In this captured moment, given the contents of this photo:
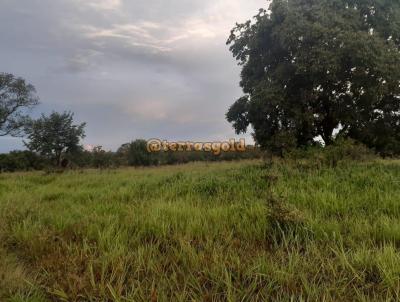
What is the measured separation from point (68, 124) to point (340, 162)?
4230 centimetres

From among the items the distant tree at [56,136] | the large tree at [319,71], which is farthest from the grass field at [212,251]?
the distant tree at [56,136]

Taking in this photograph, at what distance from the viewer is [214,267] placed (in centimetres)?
386

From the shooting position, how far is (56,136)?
48344mm

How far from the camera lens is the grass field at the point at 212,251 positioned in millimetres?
3584

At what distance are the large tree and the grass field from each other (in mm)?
14953

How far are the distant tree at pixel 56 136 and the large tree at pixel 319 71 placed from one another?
28.7m

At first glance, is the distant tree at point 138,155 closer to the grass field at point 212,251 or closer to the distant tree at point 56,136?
the distant tree at point 56,136

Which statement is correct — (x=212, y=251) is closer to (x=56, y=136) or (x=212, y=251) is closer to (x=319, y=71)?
(x=319, y=71)

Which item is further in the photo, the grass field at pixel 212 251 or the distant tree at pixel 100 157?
the distant tree at pixel 100 157

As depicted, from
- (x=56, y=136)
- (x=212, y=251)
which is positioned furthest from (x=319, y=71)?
(x=56, y=136)

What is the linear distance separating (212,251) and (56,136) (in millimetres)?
47522

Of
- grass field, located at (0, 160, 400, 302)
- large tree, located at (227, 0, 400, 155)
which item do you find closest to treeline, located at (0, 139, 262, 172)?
large tree, located at (227, 0, 400, 155)

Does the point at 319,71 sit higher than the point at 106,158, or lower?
higher

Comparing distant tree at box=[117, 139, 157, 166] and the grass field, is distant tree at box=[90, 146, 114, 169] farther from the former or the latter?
the grass field
